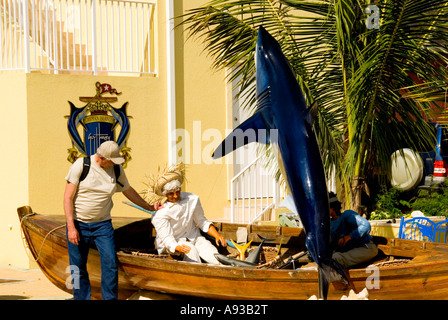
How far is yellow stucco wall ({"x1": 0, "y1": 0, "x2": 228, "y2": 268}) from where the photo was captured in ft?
37.1

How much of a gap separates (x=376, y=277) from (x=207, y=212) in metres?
6.23

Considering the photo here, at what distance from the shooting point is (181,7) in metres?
12.6

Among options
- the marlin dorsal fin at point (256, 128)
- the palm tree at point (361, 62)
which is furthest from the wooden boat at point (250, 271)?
the palm tree at point (361, 62)

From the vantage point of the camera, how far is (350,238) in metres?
7.61

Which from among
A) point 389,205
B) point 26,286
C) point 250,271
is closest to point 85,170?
point 250,271

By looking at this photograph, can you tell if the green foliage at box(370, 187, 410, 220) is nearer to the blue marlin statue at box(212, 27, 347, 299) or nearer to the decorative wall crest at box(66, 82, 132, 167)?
the decorative wall crest at box(66, 82, 132, 167)

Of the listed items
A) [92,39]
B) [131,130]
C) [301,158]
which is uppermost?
[92,39]

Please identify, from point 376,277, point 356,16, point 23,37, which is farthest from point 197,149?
point 376,277

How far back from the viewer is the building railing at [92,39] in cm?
1147

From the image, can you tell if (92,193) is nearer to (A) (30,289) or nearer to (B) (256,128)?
(B) (256,128)

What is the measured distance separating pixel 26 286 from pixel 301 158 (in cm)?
476

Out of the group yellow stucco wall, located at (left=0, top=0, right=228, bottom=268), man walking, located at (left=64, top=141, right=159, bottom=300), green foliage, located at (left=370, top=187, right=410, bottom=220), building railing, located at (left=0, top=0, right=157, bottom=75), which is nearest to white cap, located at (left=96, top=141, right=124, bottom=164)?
man walking, located at (left=64, top=141, right=159, bottom=300)

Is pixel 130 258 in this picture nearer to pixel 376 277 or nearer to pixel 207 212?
pixel 376 277

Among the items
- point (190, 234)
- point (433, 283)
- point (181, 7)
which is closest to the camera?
point (433, 283)
